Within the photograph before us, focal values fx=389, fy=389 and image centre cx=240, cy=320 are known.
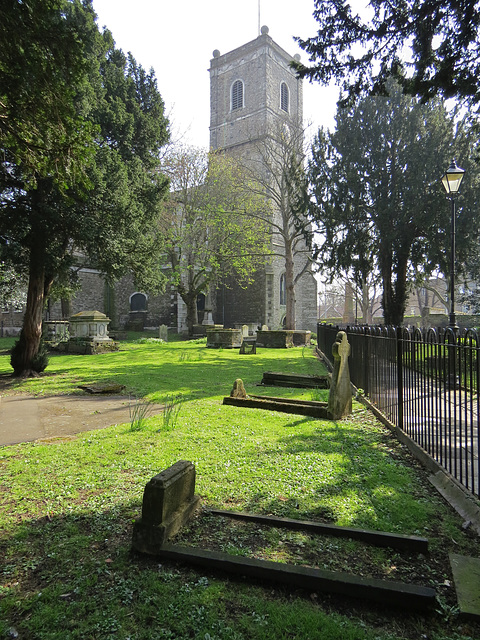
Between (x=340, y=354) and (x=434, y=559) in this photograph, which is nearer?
(x=434, y=559)

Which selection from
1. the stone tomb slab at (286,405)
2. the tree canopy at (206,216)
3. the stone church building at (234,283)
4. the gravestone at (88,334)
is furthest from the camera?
the stone church building at (234,283)

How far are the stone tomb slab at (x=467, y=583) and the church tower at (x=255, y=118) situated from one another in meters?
28.3

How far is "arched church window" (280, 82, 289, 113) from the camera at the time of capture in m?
37.7

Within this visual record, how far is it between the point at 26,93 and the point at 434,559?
6.59m

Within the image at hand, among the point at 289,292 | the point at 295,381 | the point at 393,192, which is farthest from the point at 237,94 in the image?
the point at 295,381

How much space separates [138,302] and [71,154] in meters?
30.1

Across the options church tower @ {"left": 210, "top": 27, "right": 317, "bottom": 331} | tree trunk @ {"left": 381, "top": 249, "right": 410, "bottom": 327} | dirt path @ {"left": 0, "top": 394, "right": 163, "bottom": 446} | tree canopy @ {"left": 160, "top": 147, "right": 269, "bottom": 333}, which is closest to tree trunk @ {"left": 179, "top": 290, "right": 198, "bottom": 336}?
tree canopy @ {"left": 160, "top": 147, "right": 269, "bottom": 333}

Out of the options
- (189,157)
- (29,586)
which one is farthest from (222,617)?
(189,157)

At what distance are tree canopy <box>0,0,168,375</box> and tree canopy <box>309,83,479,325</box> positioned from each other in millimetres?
8963

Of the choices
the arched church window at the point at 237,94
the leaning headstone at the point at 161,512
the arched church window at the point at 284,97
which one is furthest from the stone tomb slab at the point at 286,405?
the arched church window at the point at 284,97

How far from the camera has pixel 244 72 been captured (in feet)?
121

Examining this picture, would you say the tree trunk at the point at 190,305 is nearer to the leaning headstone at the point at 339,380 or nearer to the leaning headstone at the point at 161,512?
the leaning headstone at the point at 339,380

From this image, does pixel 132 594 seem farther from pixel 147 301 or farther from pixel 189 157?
pixel 147 301

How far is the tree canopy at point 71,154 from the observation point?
495 cm
